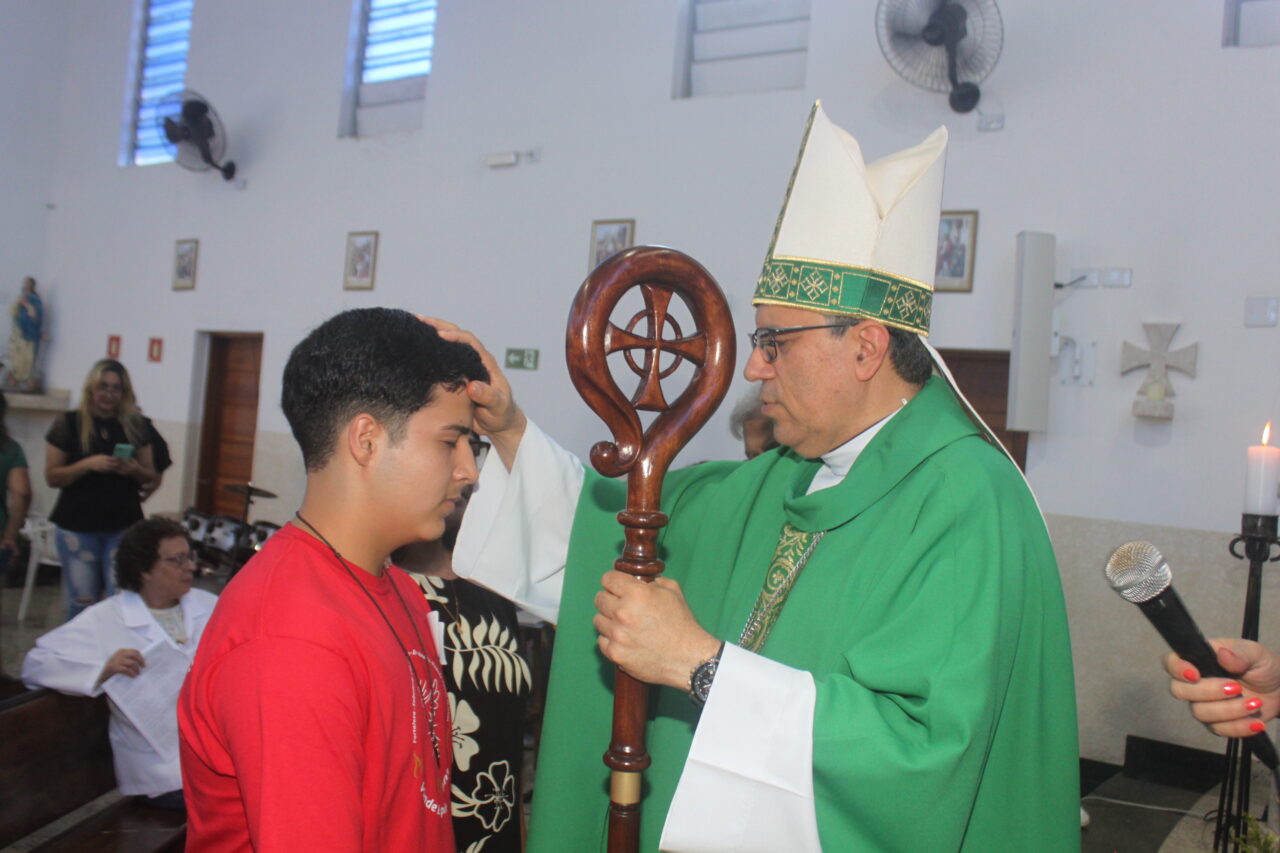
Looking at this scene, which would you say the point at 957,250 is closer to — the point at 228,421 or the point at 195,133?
the point at 195,133

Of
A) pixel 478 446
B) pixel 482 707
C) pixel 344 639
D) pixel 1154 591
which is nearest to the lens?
pixel 1154 591

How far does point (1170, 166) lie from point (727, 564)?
4368 mm

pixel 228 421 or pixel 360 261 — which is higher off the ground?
pixel 360 261

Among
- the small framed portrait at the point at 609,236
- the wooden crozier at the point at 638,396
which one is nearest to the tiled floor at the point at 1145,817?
the wooden crozier at the point at 638,396

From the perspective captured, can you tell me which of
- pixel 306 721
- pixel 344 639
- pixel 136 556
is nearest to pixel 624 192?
pixel 136 556

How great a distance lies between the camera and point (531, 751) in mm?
4441

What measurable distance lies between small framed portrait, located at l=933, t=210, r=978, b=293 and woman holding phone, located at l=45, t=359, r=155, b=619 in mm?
4414

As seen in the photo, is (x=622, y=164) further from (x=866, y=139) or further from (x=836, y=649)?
(x=836, y=649)

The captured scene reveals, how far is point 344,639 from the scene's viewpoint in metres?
1.22

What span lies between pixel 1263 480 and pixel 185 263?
880 centimetres

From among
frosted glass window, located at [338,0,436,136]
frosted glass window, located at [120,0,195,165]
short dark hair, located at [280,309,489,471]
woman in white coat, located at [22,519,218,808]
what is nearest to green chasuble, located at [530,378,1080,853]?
short dark hair, located at [280,309,489,471]

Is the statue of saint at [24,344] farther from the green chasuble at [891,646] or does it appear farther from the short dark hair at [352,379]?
the short dark hair at [352,379]

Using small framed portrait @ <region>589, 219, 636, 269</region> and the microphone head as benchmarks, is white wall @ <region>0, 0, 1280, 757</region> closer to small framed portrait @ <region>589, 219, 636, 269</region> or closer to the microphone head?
small framed portrait @ <region>589, 219, 636, 269</region>

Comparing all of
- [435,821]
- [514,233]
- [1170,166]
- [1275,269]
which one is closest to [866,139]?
[1170,166]
